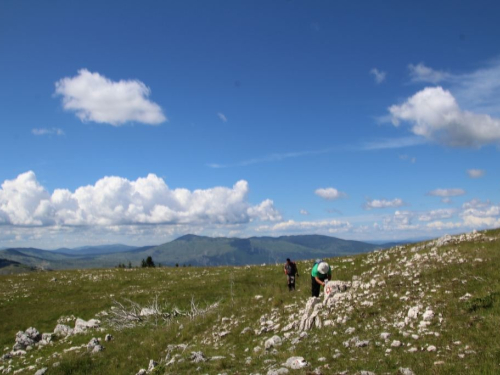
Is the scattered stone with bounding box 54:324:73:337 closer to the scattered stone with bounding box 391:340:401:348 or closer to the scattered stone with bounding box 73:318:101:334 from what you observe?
the scattered stone with bounding box 73:318:101:334

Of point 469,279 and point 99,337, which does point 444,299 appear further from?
point 99,337

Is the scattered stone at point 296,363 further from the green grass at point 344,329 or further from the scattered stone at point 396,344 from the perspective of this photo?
the scattered stone at point 396,344

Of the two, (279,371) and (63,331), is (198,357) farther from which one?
(63,331)

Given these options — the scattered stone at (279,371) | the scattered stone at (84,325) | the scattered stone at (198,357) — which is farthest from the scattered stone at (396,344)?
the scattered stone at (84,325)

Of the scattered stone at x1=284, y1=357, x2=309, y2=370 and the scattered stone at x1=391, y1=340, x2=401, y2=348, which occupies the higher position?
the scattered stone at x1=391, y1=340, x2=401, y2=348

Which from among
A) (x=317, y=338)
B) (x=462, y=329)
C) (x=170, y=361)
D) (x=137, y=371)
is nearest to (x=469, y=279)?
(x=462, y=329)

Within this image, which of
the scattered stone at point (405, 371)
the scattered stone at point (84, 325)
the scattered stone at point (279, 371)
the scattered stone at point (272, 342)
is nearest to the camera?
the scattered stone at point (405, 371)

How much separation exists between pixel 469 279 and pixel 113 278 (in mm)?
39125

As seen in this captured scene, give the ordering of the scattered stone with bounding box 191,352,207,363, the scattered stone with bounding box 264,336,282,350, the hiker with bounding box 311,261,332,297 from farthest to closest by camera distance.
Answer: the hiker with bounding box 311,261,332,297
the scattered stone with bounding box 264,336,282,350
the scattered stone with bounding box 191,352,207,363

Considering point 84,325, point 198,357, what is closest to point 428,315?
point 198,357

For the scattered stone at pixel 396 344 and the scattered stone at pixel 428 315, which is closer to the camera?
the scattered stone at pixel 396 344

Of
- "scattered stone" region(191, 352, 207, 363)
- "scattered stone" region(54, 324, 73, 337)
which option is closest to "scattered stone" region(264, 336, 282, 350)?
"scattered stone" region(191, 352, 207, 363)

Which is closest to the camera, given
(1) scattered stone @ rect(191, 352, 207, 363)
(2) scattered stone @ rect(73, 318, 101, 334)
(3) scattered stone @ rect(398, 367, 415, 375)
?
(3) scattered stone @ rect(398, 367, 415, 375)

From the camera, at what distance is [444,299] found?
1270cm
